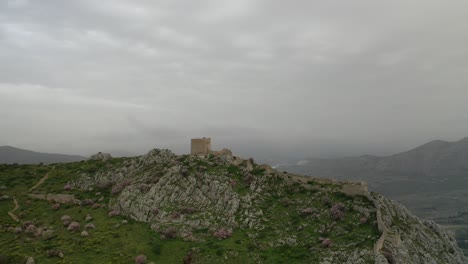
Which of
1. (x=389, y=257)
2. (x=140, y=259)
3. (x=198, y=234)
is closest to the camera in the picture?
(x=389, y=257)

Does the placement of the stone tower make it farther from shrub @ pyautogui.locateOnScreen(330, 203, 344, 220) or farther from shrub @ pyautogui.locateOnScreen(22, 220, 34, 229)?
shrub @ pyautogui.locateOnScreen(22, 220, 34, 229)

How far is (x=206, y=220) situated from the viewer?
68500mm

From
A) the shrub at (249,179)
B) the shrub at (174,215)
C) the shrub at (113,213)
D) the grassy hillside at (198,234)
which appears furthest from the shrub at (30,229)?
the shrub at (249,179)

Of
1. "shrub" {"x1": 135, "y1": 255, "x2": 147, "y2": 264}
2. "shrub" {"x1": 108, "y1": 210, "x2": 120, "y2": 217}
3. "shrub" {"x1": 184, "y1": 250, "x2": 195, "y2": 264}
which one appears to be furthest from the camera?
"shrub" {"x1": 108, "y1": 210, "x2": 120, "y2": 217}

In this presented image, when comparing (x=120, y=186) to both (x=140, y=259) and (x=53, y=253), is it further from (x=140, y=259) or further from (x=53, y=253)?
(x=140, y=259)

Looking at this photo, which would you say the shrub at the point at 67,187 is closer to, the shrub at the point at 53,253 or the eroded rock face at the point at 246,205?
the eroded rock face at the point at 246,205

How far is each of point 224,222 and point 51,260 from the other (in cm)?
3070

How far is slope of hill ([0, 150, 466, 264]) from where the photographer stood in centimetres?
5731

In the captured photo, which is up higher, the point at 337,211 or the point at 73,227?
the point at 337,211

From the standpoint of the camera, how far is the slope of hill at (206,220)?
2256 inches

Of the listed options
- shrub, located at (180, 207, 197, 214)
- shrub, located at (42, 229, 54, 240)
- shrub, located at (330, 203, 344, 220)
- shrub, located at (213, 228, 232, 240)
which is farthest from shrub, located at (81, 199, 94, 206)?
shrub, located at (330, 203, 344, 220)

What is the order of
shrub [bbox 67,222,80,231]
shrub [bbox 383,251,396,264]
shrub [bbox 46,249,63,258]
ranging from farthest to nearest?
shrub [bbox 67,222,80,231] < shrub [bbox 46,249,63,258] < shrub [bbox 383,251,396,264]

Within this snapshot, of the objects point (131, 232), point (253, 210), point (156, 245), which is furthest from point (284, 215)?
point (131, 232)

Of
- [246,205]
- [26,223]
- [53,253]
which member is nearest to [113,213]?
[53,253]
